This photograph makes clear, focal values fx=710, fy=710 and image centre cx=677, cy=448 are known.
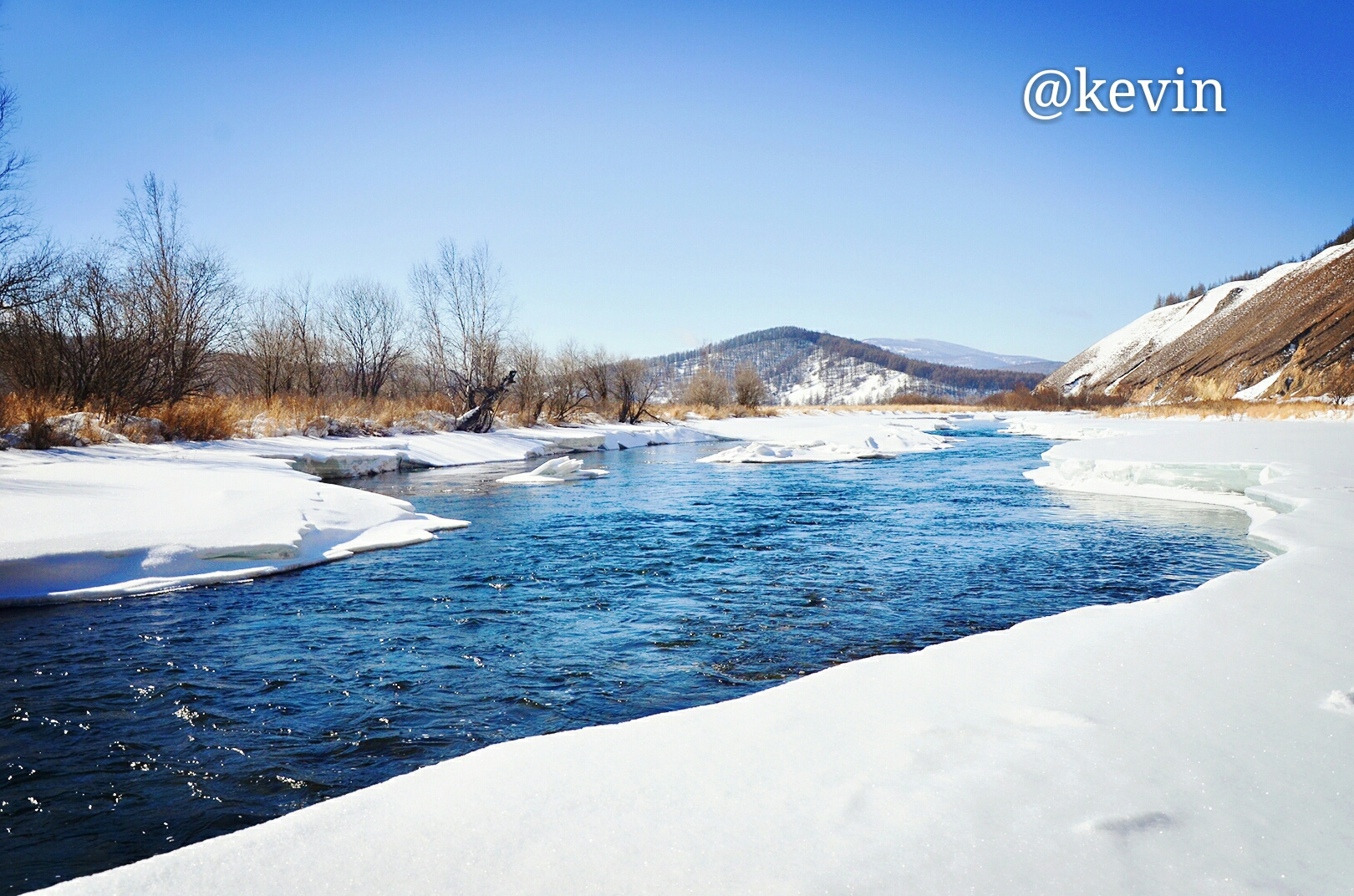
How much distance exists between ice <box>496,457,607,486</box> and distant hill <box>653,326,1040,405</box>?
121249 millimetres

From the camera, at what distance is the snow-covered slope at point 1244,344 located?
1834 inches

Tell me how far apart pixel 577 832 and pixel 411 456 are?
1683 centimetres

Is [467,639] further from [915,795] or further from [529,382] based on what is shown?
[529,382]

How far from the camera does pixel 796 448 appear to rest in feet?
73.6

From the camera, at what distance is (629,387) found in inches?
1423

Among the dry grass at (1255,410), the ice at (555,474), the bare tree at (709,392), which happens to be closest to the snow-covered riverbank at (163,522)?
the ice at (555,474)

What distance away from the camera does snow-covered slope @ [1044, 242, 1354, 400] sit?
46.6 m

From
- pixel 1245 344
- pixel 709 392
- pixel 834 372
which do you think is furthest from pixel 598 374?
pixel 834 372

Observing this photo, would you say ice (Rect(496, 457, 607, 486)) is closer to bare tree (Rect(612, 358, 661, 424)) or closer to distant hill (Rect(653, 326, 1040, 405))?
bare tree (Rect(612, 358, 661, 424))

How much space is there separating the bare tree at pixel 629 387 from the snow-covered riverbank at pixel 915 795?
104ft

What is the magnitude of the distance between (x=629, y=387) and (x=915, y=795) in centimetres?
3443

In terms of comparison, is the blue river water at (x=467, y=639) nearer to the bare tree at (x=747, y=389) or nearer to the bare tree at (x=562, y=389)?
the bare tree at (x=562, y=389)

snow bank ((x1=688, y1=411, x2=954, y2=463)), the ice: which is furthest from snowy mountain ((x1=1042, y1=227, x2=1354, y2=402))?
the ice

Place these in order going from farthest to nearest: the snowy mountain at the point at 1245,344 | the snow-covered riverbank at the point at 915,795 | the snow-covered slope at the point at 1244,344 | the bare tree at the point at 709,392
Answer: the snow-covered slope at the point at 1244,344, the snowy mountain at the point at 1245,344, the bare tree at the point at 709,392, the snow-covered riverbank at the point at 915,795
